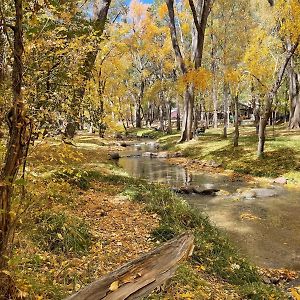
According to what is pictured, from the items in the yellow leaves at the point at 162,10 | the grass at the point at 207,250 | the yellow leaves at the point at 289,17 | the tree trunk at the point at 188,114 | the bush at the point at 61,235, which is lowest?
the grass at the point at 207,250

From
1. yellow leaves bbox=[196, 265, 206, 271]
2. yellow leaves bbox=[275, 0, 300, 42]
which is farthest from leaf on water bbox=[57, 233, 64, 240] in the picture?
yellow leaves bbox=[275, 0, 300, 42]

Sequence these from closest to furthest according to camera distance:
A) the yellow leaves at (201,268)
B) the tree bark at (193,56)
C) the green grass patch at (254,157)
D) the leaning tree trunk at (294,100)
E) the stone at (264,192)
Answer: the yellow leaves at (201,268) → the stone at (264,192) → the green grass patch at (254,157) → the tree bark at (193,56) → the leaning tree trunk at (294,100)

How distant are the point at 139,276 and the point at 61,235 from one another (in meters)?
2.58

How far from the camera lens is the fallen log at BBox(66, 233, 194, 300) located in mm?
3207

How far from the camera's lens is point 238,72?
19.6m

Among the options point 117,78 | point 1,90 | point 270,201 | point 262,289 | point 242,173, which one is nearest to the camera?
point 1,90

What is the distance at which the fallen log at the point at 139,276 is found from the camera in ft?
10.5

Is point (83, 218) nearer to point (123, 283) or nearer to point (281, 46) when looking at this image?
point (123, 283)

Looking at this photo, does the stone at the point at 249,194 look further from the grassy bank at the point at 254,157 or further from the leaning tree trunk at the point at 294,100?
the leaning tree trunk at the point at 294,100

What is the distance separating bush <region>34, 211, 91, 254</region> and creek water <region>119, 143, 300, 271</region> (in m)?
3.73

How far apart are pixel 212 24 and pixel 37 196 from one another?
31.3 metres

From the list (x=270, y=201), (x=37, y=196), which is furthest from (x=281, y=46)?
(x=37, y=196)

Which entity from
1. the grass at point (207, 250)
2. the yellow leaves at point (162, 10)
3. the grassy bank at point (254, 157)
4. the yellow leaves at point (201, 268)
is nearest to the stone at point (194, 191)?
the grassy bank at point (254, 157)

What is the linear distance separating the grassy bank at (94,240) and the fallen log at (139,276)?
73 centimetres
